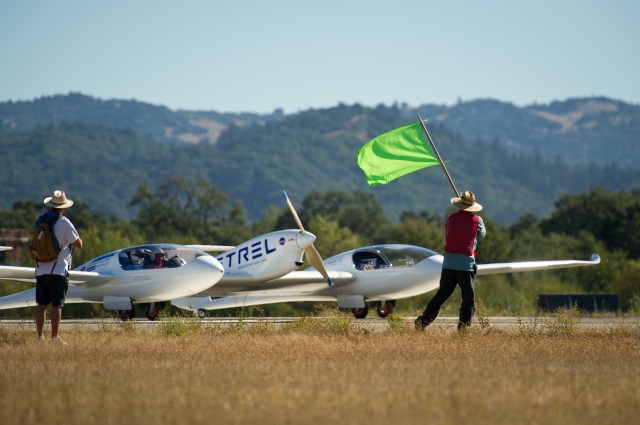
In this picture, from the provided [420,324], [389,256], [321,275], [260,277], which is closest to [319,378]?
[420,324]

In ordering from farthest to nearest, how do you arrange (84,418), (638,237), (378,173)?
(638,237)
(378,173)
(84,418)

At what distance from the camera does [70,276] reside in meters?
22.4

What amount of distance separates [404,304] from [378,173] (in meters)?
28.9

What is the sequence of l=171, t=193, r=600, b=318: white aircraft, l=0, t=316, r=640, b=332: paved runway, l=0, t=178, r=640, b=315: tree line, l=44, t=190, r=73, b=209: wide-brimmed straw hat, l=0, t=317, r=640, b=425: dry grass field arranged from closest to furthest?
l=0, t=317, r=640, b=425: dry grass field → l=44, t=190, r=73, b=209: wide-brimmed straw hat → l=0, t=316, r=640, b=332: paved runway → l=171, t=193, r=600, b=318: white aircraft → l=0, t=178, r=640, b=315: tree line

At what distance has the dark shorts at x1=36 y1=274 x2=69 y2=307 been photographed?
1388 centimetres

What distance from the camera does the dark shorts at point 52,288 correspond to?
13.9m

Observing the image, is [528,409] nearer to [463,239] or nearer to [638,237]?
[463,239]

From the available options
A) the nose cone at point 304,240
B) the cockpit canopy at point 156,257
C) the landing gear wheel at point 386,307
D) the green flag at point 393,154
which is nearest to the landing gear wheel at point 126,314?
the cockpit canopy at point 156,257

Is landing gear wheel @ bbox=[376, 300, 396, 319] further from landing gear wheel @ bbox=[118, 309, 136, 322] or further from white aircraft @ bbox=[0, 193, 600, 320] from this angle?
landing gear wheel @ bbox=[118, 309, 136, 322]

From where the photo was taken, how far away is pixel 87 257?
53.3m

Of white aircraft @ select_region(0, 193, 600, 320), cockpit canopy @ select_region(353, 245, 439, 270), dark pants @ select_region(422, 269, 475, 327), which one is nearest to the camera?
dark pants @ select_region(422, 269, 475, 327)

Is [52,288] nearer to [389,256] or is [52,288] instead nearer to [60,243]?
[60,243]

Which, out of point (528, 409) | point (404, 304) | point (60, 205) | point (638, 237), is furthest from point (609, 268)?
point (528, 409)

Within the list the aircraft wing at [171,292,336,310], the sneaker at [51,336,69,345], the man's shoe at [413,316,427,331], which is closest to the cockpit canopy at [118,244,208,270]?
the aircraft wing at [171,292,336,310]
